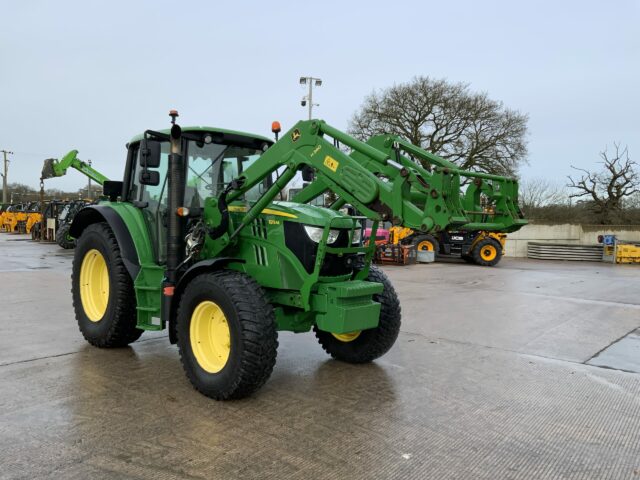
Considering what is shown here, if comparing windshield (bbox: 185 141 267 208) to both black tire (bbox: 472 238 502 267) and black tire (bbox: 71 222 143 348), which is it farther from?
black tire (bbox: 472 238 502 267)

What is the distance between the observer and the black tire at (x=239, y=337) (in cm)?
391

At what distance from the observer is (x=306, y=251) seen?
171 inches

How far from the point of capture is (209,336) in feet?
14.4

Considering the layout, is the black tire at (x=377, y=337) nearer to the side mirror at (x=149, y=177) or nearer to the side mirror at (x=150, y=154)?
the side mirror at (x=149, y=177)

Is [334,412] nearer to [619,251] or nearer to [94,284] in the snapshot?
[94,284]

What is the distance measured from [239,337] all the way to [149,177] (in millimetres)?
1749

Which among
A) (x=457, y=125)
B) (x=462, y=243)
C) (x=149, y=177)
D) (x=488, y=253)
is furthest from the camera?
(x=457, y=125)

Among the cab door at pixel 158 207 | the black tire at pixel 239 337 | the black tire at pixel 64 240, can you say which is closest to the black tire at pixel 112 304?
the cab door at pixel 158 207

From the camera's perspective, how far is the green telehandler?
3.94 meters

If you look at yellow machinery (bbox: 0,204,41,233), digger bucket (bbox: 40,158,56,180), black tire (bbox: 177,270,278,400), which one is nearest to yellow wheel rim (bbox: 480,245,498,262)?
black tire (bbox: 177,270,278,400)

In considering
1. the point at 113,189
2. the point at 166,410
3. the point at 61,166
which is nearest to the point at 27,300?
the point at 113,189

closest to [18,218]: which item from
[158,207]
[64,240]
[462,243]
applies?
[64,240]

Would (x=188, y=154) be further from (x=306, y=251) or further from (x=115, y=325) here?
(x=115, y=325)

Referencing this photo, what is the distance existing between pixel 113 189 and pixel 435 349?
3.95m
